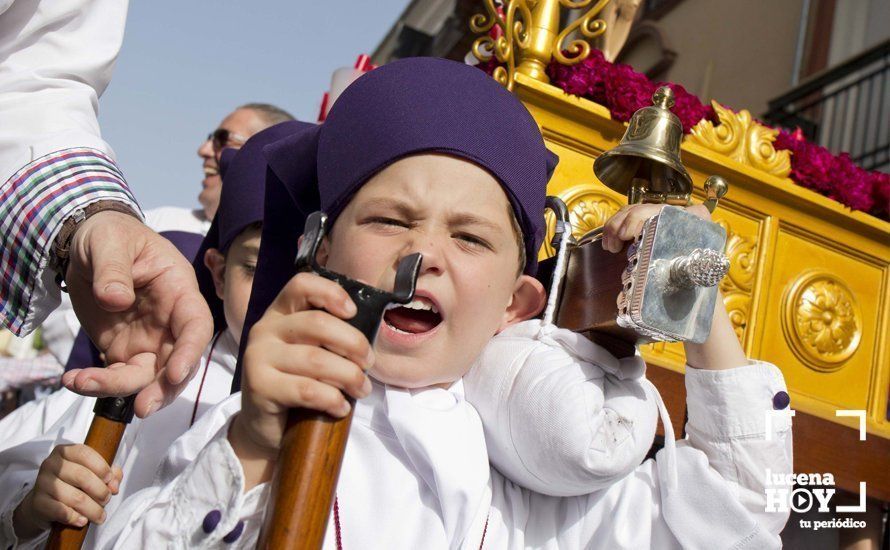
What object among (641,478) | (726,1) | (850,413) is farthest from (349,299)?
(726,1)

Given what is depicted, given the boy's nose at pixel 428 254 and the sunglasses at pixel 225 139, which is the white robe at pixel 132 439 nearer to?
the boy's nose at pixel 428 254

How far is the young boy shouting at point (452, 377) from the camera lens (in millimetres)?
1488

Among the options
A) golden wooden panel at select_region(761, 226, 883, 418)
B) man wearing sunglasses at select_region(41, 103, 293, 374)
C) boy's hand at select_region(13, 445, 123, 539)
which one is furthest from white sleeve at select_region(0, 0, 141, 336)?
man wearing sunglasses at select_region(41, 103, 293, 374)

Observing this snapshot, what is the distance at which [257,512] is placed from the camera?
122 centimetres

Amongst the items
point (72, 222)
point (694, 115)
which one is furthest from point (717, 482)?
point (694, 115)

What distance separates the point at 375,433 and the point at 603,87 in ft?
5.40

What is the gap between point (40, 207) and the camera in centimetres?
151

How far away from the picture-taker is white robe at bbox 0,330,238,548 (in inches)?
77.7

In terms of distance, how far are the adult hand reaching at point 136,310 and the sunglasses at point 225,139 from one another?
9.68 feet

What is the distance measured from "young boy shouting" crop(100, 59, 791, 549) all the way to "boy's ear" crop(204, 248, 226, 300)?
0.81m

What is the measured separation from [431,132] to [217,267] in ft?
3.89

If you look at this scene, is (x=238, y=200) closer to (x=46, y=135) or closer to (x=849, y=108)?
(x=46, y=135)

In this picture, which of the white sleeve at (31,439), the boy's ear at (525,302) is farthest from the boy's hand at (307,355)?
the white sleeve at (31,439)

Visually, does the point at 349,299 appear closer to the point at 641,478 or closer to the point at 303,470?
the point at 303,470
